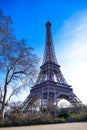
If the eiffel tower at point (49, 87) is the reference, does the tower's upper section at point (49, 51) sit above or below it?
above

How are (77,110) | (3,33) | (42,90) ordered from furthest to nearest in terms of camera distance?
1. (42,90)
2. (77,110)
3. (3,33)

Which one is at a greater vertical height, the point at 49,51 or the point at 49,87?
the point at 49,51

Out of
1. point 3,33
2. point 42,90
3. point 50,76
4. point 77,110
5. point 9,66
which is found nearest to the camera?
point 3,33

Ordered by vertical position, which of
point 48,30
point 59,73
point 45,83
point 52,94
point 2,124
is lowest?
point 2,124

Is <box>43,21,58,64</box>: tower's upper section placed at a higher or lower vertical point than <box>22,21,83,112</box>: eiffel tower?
higher

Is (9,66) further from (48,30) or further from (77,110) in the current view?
(48,30)

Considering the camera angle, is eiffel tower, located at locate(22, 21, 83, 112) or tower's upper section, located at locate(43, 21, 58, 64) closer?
eiffel tower, located at locate(22, 21, 83, 112)

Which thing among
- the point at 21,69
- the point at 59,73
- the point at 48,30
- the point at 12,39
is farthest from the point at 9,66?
the point at 48,30

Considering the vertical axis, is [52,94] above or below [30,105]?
above
